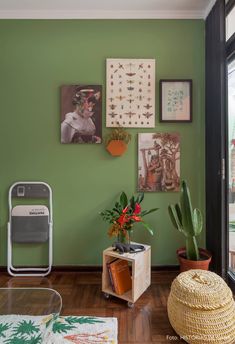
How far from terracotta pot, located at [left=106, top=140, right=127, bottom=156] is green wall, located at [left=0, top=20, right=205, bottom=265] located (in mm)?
94

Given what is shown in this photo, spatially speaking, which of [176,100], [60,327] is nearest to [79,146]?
[176,100]

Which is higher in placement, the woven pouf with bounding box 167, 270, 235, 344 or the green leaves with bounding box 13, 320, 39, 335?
the woven pouf with bounding box 167, 270, 235, 344

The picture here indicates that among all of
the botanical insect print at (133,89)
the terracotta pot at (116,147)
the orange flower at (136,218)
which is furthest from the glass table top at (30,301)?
the botanical insect print at (133,89)

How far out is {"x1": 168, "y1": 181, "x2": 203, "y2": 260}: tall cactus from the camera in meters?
1.99

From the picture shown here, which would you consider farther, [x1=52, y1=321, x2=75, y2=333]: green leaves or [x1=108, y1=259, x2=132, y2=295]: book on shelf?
[x1=108, y1=259, x2=132, y2=295]: book on shelf

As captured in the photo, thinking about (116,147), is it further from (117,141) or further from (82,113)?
(82,113)

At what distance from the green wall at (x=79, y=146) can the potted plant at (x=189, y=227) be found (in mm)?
335

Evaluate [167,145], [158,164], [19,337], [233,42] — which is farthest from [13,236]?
[233,42]

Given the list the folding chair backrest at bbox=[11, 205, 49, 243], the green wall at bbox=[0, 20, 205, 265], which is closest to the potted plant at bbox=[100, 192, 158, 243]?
→ the green wall at bbox=[0, 20, 205, 265]

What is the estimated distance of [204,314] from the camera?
142 centimetres

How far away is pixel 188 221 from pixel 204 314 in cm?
73

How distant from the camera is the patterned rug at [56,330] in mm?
1496

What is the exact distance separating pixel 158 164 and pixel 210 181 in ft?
1.74

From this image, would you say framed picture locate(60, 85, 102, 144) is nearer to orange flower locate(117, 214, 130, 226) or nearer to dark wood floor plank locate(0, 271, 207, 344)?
orange flower locate(117, 214, 130, 226)
